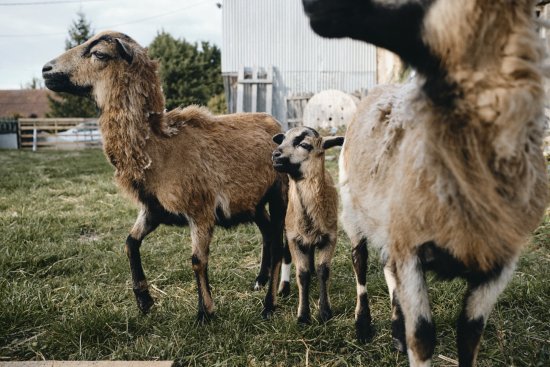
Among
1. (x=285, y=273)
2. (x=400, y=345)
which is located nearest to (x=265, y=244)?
(x=285, y=273)

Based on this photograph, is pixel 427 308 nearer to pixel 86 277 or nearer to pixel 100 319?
pixel 100 319

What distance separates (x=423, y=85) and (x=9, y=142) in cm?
2548

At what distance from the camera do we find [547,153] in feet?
16.9

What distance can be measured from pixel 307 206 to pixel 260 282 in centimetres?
92

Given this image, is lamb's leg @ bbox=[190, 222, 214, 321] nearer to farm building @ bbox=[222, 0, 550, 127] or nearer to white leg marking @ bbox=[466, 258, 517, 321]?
white leg marking @ bbox=[466, 258, 517, 321]

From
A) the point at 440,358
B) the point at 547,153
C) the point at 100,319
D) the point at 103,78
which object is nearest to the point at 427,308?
the point at 440,358

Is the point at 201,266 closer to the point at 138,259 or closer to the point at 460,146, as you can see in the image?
the point at 138,259

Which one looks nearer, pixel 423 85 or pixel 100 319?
pixel 423 85

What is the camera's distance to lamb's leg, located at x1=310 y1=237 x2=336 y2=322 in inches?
126

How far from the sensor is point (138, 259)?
3.42 meters

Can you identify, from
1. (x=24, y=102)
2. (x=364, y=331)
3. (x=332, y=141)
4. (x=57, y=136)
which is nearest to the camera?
(x=364, y=331)

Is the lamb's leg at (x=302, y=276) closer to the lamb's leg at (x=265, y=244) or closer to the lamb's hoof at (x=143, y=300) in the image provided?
the lamb's leg at (x=265, y=244)

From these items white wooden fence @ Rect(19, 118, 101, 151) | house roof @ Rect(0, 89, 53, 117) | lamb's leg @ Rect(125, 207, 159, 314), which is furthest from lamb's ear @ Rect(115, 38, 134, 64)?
house roof @ Rect(0, 89, 53, 117)

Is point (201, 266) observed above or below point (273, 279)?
above
